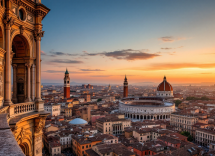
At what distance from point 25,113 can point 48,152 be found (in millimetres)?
30646

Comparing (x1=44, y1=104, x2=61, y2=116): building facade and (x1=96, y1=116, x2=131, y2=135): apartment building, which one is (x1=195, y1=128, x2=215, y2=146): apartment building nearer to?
(x1=96, y1=116, x2=131, y2=135): apartment building

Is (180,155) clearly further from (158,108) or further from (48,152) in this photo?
(158,108)

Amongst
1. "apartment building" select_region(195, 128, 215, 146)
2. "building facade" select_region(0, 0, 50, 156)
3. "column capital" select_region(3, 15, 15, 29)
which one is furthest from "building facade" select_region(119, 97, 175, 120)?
"column capital" select_region(3, 15, 15, 29)

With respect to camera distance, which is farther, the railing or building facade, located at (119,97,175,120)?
building facade, located at (119,97,175,120)

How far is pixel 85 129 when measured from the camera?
4512 centimetres

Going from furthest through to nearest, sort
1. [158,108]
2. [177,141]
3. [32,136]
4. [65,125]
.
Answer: [158,108], [65,125], [177,141], [32,136]

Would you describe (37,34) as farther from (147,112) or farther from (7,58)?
(147,112)

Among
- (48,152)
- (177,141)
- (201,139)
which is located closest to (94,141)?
(48,152)

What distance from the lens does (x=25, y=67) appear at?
1135 centimetres

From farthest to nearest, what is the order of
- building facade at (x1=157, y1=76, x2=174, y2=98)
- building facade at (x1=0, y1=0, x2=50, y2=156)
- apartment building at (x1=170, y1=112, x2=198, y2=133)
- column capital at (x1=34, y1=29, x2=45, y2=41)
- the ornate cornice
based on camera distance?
building facade at (x1=157, y1=76, x2=174, y2=98), apartment building at (x1=170, y1=112, x2=198, y2=133), column capital at (x1=34, y1=29, x2=45, y2=41), the ornate cornice, building facade at (x1=0, y1=0, x2=50, y2=156)

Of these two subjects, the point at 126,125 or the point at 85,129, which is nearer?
the point at 85,129

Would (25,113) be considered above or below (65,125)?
above

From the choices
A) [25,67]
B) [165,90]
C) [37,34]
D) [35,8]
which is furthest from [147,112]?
[35,8]

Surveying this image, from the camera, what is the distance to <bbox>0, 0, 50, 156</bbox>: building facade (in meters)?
9.30
